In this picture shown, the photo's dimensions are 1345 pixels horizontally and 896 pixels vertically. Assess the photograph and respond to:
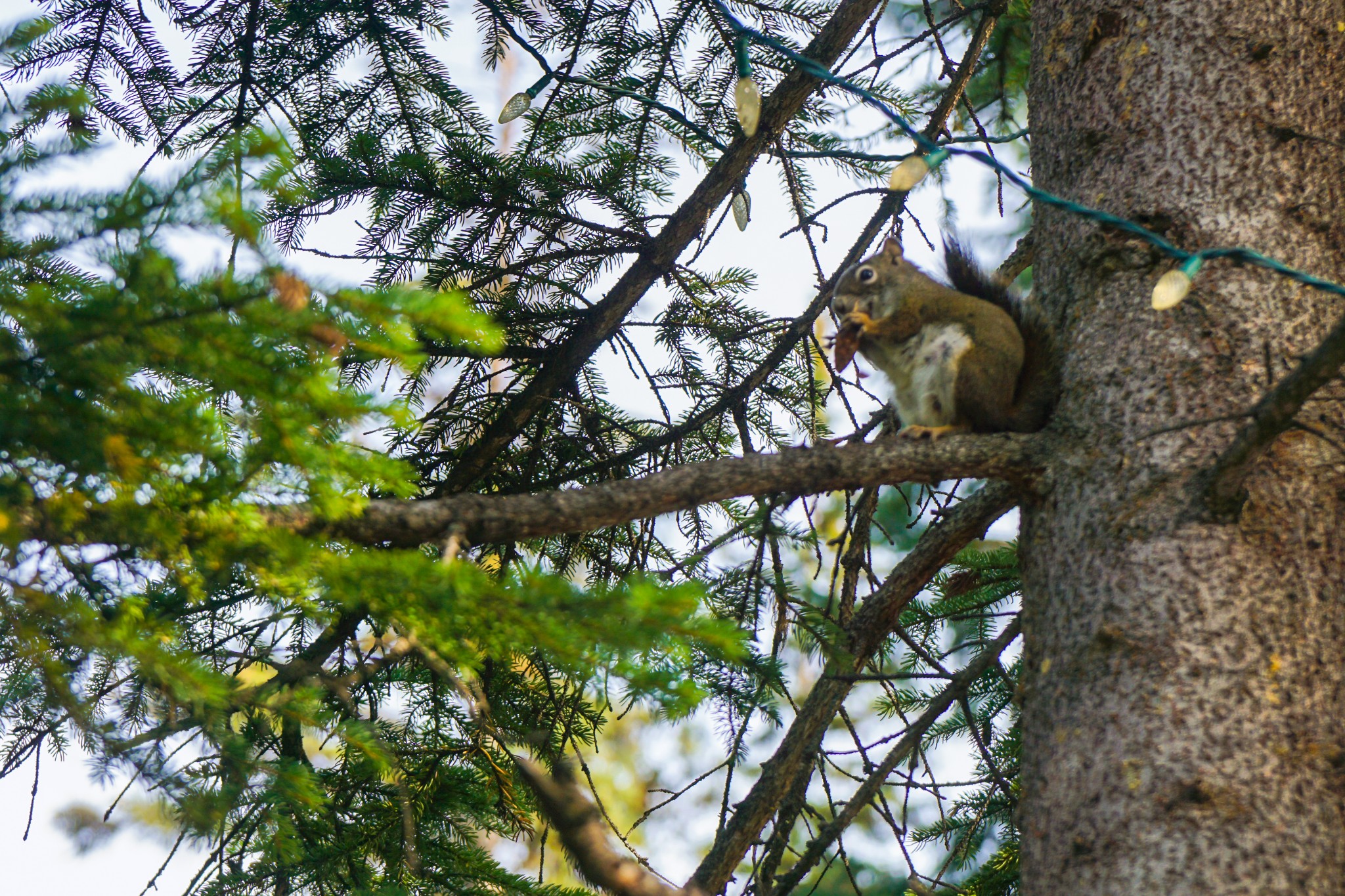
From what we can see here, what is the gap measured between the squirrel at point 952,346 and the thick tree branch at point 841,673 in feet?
0.68

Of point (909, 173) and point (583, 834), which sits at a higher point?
point (909, 173)

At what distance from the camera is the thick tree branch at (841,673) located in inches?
78.9

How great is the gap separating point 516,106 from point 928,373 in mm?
1159

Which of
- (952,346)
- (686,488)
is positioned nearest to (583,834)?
(686,488)

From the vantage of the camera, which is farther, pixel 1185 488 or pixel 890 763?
pixel 890 763

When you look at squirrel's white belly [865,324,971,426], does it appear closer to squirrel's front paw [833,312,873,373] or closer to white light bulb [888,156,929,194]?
squirrel's front paw [833,312,873,373]

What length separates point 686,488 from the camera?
1639mm

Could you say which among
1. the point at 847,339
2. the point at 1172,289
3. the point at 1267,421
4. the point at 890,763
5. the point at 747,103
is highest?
the point at 847,339

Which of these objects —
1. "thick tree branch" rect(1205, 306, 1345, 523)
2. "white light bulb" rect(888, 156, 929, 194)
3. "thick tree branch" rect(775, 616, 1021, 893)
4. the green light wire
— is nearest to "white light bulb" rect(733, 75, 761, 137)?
the green light wire

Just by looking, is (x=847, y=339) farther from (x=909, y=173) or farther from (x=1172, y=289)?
(x=1172, y=289)

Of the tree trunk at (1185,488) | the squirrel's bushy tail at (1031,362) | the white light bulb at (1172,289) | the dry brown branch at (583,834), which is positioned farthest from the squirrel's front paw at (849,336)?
the dry brown branch at (583,834)

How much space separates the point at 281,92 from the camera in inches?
112

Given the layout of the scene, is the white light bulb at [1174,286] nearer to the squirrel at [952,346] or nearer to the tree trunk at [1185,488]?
the tree trunk at [1185,488]

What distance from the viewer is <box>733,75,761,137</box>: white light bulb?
1.97 metres
